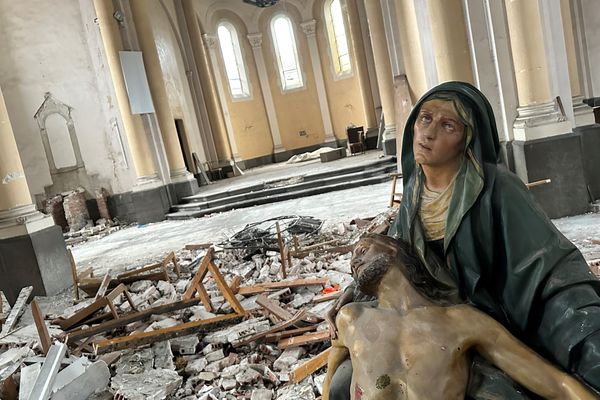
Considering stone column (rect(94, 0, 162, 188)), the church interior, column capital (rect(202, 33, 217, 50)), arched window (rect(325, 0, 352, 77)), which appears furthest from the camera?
arched window (rect(325, 0, 352, 77))

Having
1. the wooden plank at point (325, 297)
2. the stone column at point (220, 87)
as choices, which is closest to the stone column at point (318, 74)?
the stone column at point (220, 87)

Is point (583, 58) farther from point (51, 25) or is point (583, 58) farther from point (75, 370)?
point (51, 25)

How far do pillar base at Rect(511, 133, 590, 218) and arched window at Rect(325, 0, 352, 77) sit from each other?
1668cm

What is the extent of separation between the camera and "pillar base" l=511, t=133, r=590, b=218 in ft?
17.6

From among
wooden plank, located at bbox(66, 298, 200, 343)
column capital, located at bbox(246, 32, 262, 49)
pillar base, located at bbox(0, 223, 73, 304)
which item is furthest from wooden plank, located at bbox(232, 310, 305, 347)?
column capital, located at bbox(246, 32, 262, 49)

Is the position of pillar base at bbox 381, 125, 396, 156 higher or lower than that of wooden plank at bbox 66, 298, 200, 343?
higher

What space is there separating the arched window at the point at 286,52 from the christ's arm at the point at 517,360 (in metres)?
21.8

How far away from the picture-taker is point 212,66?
20.1 metres

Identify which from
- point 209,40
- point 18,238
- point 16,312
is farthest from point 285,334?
point 209,40

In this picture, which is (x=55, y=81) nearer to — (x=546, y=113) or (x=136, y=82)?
(x=136, y=82)

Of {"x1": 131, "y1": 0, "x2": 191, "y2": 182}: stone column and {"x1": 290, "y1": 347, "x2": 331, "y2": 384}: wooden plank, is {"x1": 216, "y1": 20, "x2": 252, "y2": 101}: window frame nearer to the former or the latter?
{"x1": 131, "y1": 0, "x2": 191, "y2": 182}: stone column

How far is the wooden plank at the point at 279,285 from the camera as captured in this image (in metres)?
4.99

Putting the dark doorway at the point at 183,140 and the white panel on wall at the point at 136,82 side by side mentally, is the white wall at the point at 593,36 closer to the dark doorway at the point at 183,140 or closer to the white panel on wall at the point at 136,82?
the white panel on wall at the point at 136,82

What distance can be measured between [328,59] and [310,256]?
17250 mm
